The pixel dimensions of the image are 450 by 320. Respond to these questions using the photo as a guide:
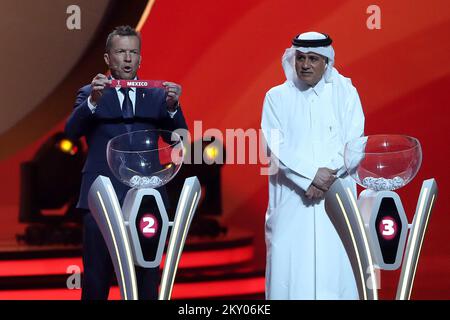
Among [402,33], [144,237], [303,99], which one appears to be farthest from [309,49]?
[402,33]

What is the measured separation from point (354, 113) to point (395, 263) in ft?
3.20

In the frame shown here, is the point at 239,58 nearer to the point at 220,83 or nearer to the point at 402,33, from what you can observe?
the point at 220,83

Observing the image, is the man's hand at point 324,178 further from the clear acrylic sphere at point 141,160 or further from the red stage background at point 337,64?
the red stage background at point 337,64

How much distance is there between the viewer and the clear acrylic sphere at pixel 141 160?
4078 mm

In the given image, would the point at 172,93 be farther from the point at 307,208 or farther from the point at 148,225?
the point at 307,208

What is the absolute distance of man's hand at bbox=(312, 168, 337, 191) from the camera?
474 cm

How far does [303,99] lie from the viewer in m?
4.98

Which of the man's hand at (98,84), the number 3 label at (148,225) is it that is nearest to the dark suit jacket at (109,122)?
the man's hand at (98,84)

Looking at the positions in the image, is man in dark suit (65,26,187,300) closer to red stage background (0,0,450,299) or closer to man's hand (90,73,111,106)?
man's hand (90,73,111,106)

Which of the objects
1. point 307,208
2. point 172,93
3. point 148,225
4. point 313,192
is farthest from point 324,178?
point 148,225

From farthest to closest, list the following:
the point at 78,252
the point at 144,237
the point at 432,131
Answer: the point at 432,131, the point at 78,252, the point at 144,237

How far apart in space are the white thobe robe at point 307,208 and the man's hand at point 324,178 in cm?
13

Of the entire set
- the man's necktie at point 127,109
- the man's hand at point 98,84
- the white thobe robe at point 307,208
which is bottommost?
Answer: the white thobe robe at point 307,208

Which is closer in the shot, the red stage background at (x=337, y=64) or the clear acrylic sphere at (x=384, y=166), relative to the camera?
the clear acrylic sphere at (x=384, y=166)
